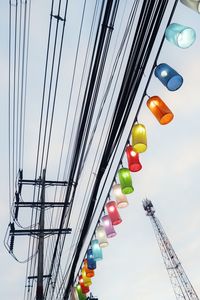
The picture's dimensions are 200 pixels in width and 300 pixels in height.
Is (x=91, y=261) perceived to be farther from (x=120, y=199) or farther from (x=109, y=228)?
(x=120, y=199)

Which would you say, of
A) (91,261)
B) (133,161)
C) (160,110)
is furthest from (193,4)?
(91,261)

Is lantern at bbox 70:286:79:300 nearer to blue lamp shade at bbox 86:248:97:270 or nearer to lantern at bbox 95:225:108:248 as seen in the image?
blue lamp shade at bbox 86:248:97:270

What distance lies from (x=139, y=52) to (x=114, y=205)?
2918 millimetres

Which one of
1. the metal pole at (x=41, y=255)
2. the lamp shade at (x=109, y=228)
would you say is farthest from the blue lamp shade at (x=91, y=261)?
the metal pole at (x=41, y=255)

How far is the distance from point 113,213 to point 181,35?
3336mm

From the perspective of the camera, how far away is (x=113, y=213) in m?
4.94

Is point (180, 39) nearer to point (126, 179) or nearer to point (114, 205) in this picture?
point (126, 179)

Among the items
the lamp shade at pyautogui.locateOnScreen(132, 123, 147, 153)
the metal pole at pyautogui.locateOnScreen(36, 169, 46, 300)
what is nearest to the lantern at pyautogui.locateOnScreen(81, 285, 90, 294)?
the metal pole at pyautogui.locateOnScreen(36, 169, 46, 300)

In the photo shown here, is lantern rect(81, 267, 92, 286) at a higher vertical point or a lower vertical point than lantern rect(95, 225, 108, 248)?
higher

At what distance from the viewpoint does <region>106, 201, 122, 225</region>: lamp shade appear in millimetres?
4852

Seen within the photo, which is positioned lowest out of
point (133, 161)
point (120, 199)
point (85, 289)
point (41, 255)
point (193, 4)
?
point (193, 4)

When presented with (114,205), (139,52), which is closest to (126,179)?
(114,205)

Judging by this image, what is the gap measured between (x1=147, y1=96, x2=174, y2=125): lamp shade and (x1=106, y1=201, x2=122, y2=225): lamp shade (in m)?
2.30

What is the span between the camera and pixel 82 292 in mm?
7793
